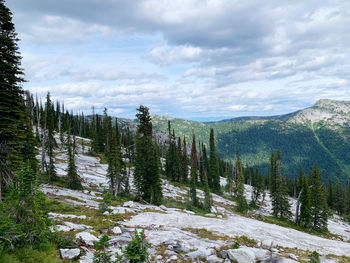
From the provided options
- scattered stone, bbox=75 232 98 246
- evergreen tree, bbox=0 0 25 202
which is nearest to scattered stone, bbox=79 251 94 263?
scattered stone, bbox=75 232 98 246

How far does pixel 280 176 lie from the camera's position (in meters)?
52.8

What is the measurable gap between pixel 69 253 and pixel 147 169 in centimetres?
2502

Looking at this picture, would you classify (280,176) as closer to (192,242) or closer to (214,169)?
(214,169)

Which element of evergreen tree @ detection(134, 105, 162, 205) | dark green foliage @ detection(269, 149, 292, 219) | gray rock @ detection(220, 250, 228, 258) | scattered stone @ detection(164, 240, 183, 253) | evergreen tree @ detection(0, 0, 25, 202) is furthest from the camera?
dark green foliage @ detection(269, 149, 292, 219)

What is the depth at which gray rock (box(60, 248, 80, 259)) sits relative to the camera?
9.14m

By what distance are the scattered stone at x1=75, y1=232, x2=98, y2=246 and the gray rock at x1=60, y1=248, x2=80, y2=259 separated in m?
1.54

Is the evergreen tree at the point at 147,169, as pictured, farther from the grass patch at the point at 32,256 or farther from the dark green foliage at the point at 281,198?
the dark green foliage at the point at 281,198

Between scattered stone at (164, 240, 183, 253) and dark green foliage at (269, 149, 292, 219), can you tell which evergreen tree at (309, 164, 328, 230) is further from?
scattered stone at (164, 240, 183, 253)

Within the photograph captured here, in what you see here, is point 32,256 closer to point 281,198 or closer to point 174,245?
point 174,245

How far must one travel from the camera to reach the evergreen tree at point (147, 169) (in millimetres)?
33812

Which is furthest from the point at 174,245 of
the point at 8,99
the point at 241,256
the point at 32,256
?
the point at 8,99

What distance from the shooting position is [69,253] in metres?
9.34

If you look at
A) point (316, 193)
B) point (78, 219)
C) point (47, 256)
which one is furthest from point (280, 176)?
point (47, 256)

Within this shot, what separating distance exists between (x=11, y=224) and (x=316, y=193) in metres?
58.2
